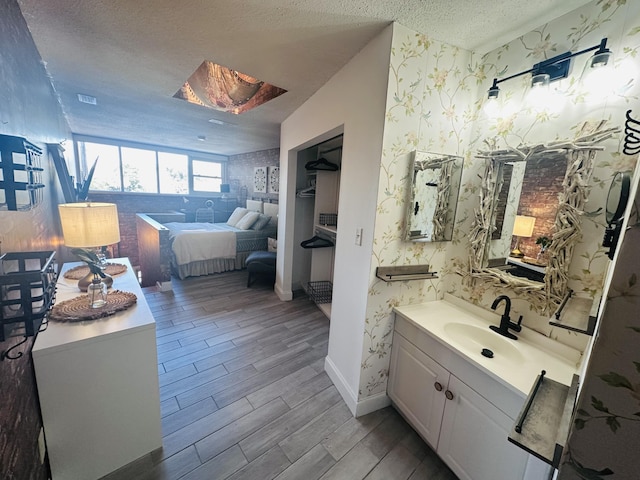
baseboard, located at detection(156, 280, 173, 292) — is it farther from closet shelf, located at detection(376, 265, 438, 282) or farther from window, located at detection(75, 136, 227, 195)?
window, located at detection(75, 136, 227, 195)

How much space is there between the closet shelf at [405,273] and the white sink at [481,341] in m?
0.33

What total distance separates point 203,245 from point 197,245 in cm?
9

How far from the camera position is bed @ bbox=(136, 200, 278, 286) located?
11.5 feet

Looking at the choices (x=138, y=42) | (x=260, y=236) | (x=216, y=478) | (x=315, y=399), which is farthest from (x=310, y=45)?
(x=260, y=236)

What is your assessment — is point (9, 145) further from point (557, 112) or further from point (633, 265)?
point (557, 112)

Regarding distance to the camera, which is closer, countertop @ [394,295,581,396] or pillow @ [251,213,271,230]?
countertop @ [394,295,581,396]

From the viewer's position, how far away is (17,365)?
902 mm

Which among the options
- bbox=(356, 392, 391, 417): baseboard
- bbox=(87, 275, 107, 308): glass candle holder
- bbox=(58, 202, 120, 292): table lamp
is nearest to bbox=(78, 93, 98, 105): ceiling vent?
bbox=(58, 202, 120, 292): table lamp

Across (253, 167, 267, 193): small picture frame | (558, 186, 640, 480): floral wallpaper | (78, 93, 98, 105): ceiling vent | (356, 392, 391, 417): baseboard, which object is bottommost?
(356, 392, 391, 417): baseboard

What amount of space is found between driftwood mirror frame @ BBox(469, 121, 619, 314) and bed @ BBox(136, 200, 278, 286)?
3.75 meters

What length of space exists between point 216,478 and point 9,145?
5.77 feet

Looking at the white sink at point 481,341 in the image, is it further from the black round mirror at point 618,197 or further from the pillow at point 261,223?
the pillow at point 261,223

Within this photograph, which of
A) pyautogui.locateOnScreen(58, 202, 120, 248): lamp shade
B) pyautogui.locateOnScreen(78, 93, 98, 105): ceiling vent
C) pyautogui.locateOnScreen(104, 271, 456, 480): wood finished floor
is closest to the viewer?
pyautogui.locateOnScreen(104, 271, 456, 480): wood finished floor

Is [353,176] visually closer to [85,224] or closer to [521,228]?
[521,228]
